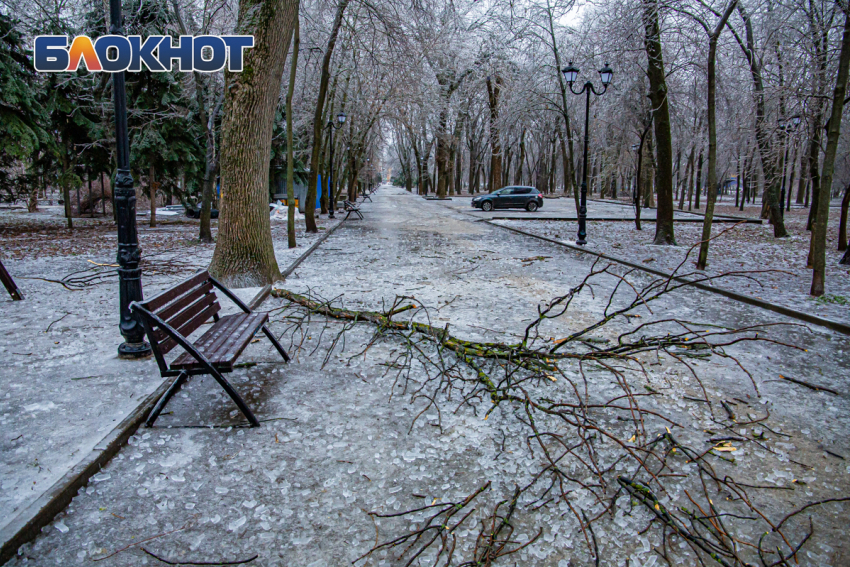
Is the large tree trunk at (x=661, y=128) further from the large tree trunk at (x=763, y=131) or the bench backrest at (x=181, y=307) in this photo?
the bench backrest at (x=181, y=307)

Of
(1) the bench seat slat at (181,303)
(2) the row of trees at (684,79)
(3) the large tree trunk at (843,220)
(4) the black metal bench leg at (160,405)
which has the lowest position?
(4) the black metal bench leg at (160,405)

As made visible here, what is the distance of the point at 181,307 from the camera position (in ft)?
14.5

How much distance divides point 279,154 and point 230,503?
32.2 m

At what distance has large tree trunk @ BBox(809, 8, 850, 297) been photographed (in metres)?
7.70

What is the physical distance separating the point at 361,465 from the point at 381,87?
19810mm

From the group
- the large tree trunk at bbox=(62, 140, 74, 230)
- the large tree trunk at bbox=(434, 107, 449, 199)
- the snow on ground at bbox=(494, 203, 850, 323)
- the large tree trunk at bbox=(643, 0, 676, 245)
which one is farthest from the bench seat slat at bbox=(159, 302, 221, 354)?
the large tree trunk at bbox=(434, 107, 449, 199)

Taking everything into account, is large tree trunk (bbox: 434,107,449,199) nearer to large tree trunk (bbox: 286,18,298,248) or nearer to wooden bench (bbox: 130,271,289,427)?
large tree trunk (bbox: 286,18,298,248)

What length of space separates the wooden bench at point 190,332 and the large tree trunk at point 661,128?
1198cm

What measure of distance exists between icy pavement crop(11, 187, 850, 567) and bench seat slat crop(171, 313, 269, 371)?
0.49 meters

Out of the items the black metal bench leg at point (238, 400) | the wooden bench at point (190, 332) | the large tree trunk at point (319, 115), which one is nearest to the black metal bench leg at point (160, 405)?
the wooden bench at point (190, 332)

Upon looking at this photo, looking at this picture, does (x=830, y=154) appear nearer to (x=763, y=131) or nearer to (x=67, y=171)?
(x=763, y=131)

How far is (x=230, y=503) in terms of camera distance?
10.0 feet

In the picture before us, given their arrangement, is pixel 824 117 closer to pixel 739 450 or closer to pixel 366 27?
pixel 366 27

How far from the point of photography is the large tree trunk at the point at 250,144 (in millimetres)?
8422
